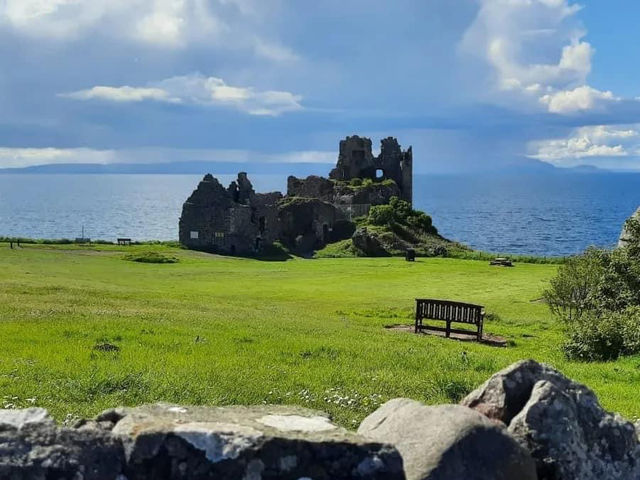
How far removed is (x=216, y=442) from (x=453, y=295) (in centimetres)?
4422

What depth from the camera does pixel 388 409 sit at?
24.2 feet

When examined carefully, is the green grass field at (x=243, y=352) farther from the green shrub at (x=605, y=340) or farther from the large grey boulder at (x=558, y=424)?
the large grey boulder at (x=558, y=424)

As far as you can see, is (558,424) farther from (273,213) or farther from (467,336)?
(273,213)

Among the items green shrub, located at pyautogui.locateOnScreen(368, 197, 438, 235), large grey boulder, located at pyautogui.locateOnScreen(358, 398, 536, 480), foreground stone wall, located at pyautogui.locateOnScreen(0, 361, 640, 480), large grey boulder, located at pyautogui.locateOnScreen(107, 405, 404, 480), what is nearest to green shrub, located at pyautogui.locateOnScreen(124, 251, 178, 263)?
green shrub, located at pyautogui.locateOnScreen(368, 197, 438, 235)

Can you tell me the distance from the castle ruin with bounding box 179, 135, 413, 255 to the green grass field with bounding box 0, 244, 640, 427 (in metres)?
46.4

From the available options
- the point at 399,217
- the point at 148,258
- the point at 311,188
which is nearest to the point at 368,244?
the point at 399,217

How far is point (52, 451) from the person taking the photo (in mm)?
5586

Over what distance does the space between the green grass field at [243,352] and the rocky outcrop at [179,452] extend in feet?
18.8

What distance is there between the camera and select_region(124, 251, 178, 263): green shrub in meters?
68.8

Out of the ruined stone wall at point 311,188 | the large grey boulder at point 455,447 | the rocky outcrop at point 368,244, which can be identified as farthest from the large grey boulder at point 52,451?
the ruined stone wall at point 311,188

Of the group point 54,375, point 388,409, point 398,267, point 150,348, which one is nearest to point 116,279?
point 398,267

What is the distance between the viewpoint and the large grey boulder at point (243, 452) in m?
5.77

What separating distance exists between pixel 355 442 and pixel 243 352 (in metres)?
12.1

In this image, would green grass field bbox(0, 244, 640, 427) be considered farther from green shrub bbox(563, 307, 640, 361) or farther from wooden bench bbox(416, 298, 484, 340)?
wooden bench bbox(416, 298, 484, 340)
